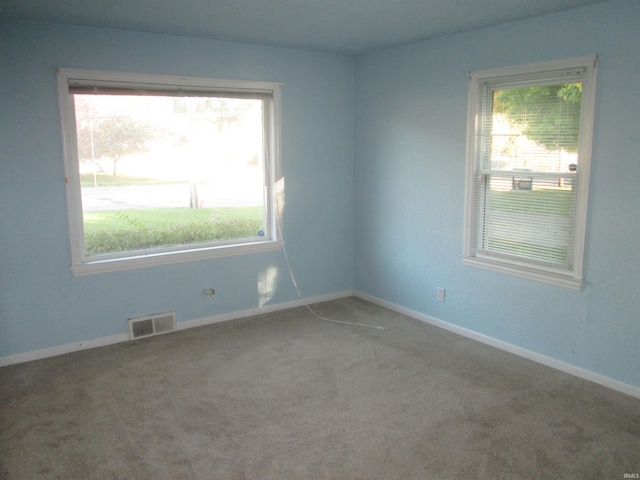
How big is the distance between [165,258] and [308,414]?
199 centimetres

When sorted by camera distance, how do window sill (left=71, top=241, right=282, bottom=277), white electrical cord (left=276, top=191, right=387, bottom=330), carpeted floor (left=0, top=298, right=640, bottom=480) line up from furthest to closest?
white electrical cord (left=276, top=191, right=387, bottom=330) < window sill (left=71, top=241, right=282, bottom=277) < carpeted floor (left=0, top=298, right=640, bottom=480)

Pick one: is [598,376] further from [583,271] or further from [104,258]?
[104,258]

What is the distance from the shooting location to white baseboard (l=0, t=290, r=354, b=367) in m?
3.82

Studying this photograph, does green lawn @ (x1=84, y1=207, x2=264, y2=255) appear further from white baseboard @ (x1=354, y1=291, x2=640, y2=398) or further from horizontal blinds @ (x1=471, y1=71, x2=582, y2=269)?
horizontal blinds @ (x1=471, y1=71, x2=582, y2=269)

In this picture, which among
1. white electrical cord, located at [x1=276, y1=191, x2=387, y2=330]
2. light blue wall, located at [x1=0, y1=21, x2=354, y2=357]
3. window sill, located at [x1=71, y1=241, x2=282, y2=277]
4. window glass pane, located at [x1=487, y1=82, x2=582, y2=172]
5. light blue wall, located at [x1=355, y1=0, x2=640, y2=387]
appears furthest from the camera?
white electrical cord, located at [x1=276, y1=191, x2=387, y2=330]

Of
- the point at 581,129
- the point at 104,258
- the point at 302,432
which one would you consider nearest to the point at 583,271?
the point at 581,129

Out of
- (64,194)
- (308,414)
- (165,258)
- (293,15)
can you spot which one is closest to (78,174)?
(64,194)

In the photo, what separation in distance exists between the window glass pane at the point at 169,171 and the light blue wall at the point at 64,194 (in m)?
0.24

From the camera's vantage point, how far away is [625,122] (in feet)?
10.3

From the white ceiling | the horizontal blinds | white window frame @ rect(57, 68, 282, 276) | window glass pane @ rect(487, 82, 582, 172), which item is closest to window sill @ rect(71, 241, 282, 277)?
white window frame @ rect(57, 68, 282, 276)

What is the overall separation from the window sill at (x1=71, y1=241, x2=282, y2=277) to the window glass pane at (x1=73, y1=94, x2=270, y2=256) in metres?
0.12

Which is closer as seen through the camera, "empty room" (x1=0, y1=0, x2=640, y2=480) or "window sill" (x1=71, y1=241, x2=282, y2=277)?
"empty room" (x1=0, y1=0, x2=640, y2=480)

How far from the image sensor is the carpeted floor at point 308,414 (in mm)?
2564

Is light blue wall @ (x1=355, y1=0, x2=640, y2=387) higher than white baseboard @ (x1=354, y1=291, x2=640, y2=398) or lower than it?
higher
